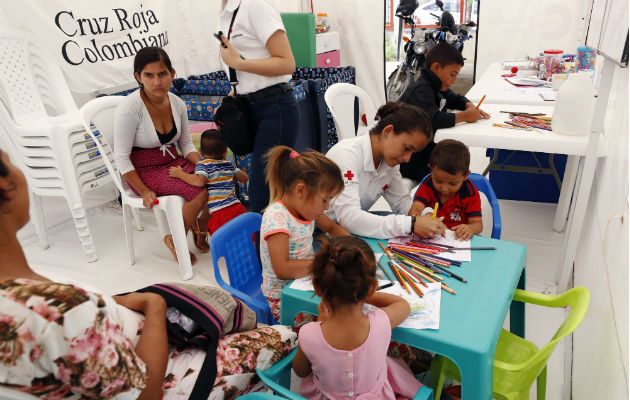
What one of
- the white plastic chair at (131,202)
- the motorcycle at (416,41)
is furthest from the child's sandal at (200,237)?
the motorcycle at (416,41)

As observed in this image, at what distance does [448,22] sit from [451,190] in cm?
428

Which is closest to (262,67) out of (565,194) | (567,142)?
(567,142)

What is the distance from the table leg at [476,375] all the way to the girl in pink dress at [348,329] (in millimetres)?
173

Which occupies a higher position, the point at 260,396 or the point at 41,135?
the point at 41,135

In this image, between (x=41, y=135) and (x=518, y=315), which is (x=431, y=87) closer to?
(x=518, y=315)

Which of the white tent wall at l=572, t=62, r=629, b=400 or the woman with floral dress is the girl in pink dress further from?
the white tent wall at l=572, t=62, r=629, b=400

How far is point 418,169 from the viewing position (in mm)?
2393

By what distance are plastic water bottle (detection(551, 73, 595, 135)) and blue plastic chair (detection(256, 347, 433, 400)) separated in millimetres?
1446

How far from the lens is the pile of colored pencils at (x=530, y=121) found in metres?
2.11

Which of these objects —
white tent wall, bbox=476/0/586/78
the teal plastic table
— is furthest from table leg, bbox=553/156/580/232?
white tent wall, bbox=476/0/586/78

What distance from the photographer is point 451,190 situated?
1722 mm

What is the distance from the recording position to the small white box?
486 cm

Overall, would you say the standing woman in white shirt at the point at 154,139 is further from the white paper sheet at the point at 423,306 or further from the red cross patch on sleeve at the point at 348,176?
the white paper sheet at the point at 423,306

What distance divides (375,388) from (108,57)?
2.78 metres
